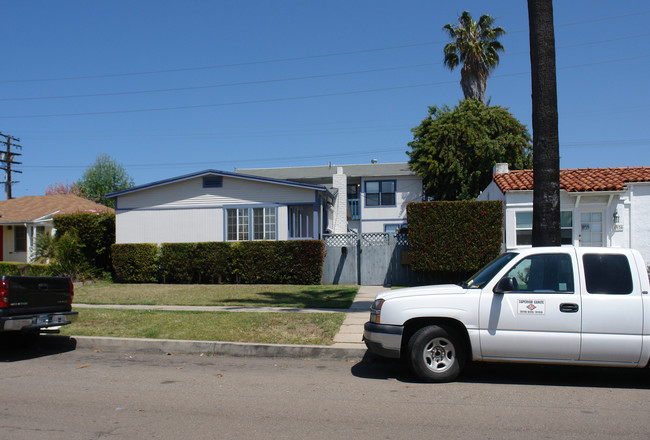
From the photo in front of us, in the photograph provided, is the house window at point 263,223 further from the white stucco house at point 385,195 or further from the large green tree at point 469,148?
the white stucco house at point 385,195

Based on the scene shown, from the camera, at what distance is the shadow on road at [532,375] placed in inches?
277

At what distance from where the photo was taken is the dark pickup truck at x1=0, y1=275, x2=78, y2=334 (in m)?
7.98

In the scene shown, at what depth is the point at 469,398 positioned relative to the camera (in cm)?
628

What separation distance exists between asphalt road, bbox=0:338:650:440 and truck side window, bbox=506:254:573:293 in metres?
1.28

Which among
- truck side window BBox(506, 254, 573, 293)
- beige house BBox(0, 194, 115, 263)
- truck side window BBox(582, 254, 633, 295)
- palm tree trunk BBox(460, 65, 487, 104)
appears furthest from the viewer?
palm tree trunk BBox(460, 65, 487, 104)

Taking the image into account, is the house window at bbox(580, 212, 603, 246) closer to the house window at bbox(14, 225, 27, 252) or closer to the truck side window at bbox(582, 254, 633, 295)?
the truck side window at bbox(582, 254, 633, 295)

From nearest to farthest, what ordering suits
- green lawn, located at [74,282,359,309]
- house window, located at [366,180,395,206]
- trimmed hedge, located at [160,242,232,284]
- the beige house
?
green lawn, located at [74,282,359,309] < trimmed hedge, located at [160,242,232,284] < the beige house < house window, located at [366,180,395,206]

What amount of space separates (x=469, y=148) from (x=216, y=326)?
23440 mm

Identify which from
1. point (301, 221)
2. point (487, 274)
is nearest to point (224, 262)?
point (301, 221)

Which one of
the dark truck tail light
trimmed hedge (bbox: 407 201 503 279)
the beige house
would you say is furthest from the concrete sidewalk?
the beige house

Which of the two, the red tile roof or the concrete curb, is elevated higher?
the red tile roof

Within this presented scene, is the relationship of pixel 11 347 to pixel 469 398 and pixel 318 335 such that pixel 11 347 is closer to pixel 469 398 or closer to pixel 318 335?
pixel 318 335

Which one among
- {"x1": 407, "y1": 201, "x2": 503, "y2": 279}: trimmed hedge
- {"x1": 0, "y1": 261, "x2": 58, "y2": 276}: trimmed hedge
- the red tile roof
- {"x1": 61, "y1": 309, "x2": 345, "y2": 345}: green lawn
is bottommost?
{"x1": 61, "y1": 309, "x2": 345, "y2": 345}: green lawn

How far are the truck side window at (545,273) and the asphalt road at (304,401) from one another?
1277mm
